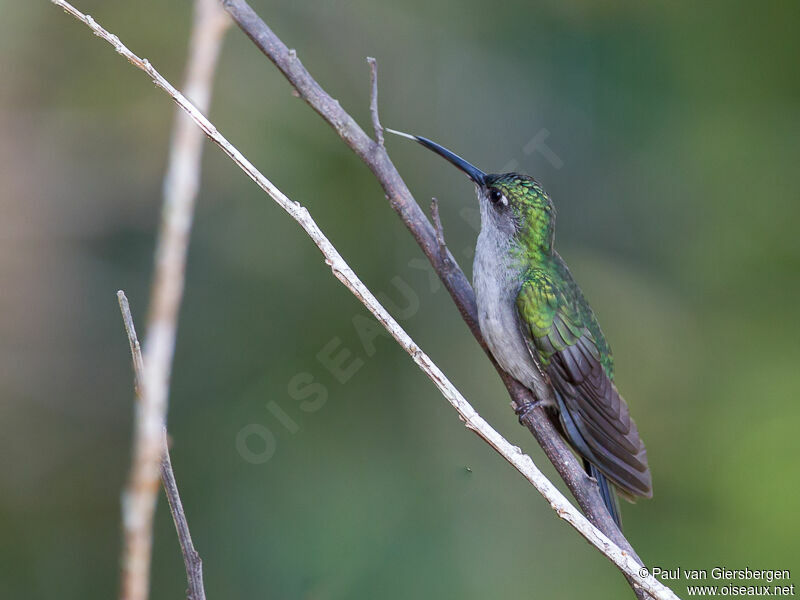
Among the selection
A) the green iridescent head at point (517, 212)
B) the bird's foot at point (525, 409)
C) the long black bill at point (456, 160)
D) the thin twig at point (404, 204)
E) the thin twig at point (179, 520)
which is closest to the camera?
the thin twig at point (179, 520)

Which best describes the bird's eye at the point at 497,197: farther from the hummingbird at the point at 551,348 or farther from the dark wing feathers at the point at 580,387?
the dark wing feathers at the point at 580,387

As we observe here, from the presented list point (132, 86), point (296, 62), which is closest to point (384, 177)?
point (296, 62)

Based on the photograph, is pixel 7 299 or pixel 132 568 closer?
pixel 132 568

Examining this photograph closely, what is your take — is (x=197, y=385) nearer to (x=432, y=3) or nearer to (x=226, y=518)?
(x=226, y=518)

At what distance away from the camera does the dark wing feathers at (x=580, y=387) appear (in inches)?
114

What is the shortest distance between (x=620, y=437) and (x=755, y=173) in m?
2.09

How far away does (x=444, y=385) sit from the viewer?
1.86m

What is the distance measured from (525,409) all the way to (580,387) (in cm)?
26

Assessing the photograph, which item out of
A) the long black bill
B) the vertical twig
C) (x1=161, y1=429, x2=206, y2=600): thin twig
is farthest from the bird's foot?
the vertical twig

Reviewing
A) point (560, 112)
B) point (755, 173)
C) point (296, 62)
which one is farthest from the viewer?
point (560, 112)

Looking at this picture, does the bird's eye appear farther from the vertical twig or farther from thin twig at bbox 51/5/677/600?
the vertical twig

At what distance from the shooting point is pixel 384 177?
8.93ft

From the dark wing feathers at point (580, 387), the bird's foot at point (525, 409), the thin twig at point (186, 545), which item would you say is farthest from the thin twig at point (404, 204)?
the thin twig at point (186, 545)

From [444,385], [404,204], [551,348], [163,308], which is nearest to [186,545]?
[444,385]
